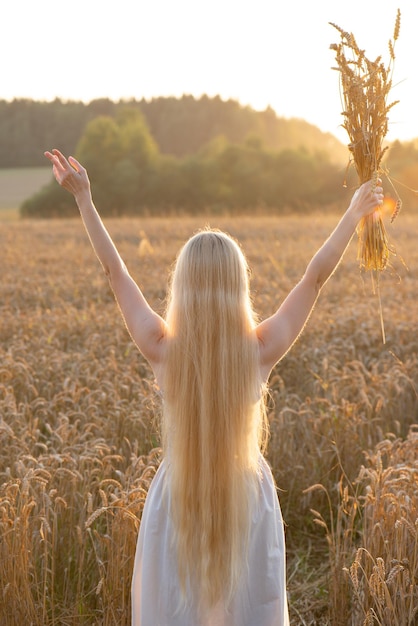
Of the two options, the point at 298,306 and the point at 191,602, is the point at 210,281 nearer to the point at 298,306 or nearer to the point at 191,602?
the point at 298,306

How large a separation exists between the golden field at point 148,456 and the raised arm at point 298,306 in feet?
1.91

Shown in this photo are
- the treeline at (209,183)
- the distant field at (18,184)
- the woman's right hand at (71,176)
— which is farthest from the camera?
the distant field at (18,184)

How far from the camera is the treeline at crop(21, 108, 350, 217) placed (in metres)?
45.0

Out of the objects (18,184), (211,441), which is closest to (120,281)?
(211,441)

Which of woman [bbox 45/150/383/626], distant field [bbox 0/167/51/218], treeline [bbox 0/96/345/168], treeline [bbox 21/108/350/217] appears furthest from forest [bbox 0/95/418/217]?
woman [bbox 45/150/383/626]

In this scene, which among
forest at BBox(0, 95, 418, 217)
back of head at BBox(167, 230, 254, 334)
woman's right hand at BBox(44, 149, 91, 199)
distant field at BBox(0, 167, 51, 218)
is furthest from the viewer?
distant field at BBox(0, 167, 51, 218)

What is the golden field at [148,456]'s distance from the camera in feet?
11.8

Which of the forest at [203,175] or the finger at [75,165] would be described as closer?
the finger at [75,165]

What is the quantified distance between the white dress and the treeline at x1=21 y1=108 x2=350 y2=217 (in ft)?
133

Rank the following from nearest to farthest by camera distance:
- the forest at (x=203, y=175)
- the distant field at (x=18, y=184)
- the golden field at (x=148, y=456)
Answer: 1. the golden field at (x=148, y=456)
2. the forest at (x=203, y=175)
3. the distant field at (x=18, y=184)

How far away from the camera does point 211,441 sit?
8.49ft

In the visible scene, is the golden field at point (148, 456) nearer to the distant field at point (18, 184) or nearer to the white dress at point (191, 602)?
the white dress at point (191, 602)

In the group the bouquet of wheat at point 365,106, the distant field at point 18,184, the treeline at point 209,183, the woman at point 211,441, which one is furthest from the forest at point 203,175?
the woman at point 211,441

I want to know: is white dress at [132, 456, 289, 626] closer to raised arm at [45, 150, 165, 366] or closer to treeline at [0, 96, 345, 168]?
raised arm at [45, 150, 165, 366]
